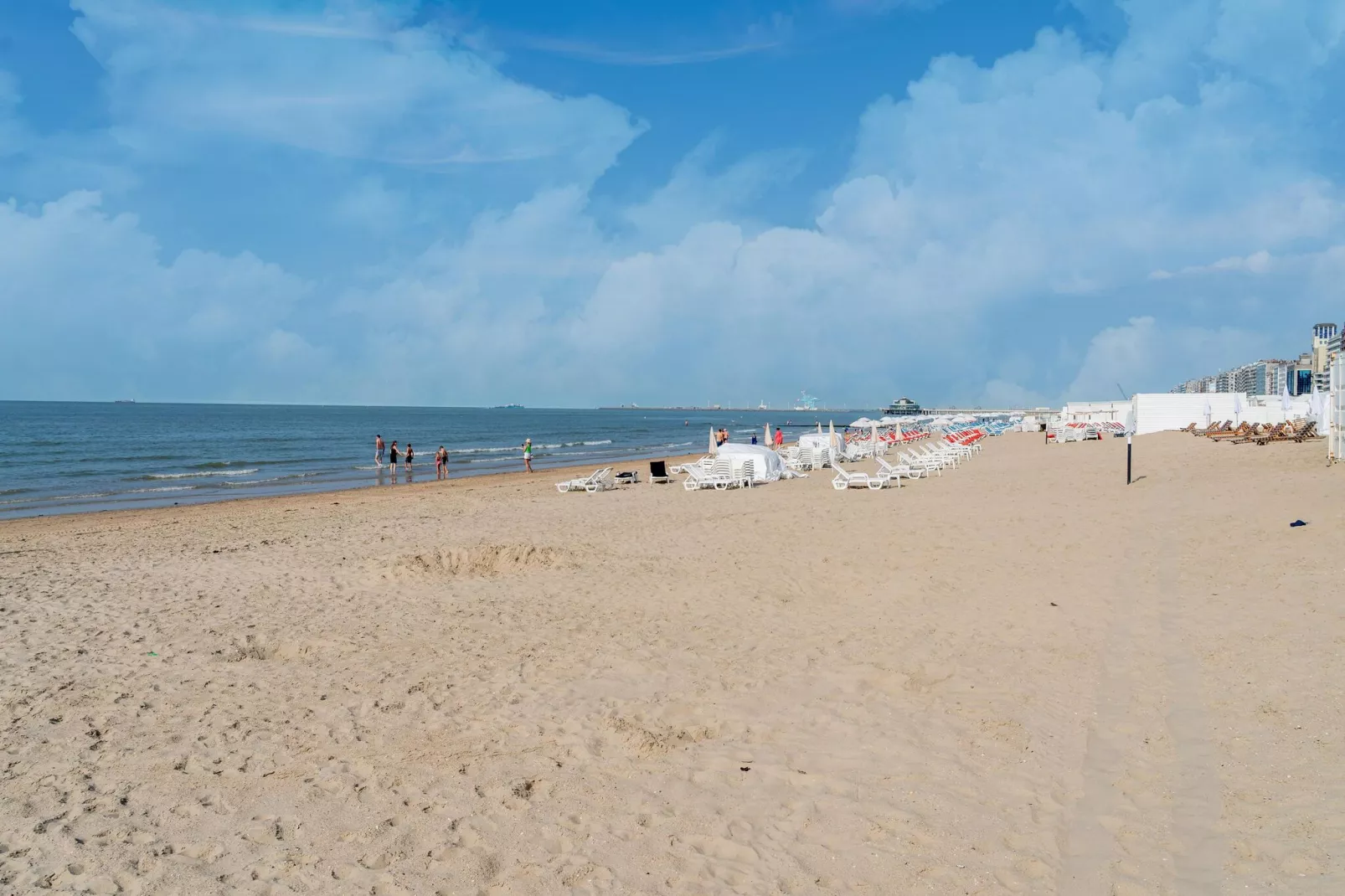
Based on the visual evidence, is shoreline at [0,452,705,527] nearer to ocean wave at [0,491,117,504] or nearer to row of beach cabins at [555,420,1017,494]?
row of beach cabins at [555,420,1017,494]

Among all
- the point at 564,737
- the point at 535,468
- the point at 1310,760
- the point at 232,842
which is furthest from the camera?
the point at 535,468

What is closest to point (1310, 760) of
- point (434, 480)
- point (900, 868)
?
point (900, 868)

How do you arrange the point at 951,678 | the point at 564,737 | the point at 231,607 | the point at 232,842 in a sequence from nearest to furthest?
1. the point at 232,842
2. the point at 564,737
3. the point at 951,678
4. the point at 231,607

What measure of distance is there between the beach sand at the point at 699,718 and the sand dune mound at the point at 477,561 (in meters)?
0.06

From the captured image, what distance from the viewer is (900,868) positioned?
3.48 meters

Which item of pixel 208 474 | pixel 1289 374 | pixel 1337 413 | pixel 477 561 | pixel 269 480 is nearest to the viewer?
pixel 477 561

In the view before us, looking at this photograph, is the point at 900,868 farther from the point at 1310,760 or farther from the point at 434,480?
the point at 434,480

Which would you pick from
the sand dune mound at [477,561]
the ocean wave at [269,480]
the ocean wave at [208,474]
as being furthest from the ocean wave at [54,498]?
the sand dune mound at [477,561]

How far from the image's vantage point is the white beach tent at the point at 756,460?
2062cm

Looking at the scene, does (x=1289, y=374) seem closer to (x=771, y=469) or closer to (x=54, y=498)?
(x=771, y=469)

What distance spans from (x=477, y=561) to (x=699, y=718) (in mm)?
6026

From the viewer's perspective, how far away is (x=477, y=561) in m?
10.7

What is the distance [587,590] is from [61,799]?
5.23 metres

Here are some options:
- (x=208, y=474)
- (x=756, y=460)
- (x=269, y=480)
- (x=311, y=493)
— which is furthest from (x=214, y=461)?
(x=756, y=460)
